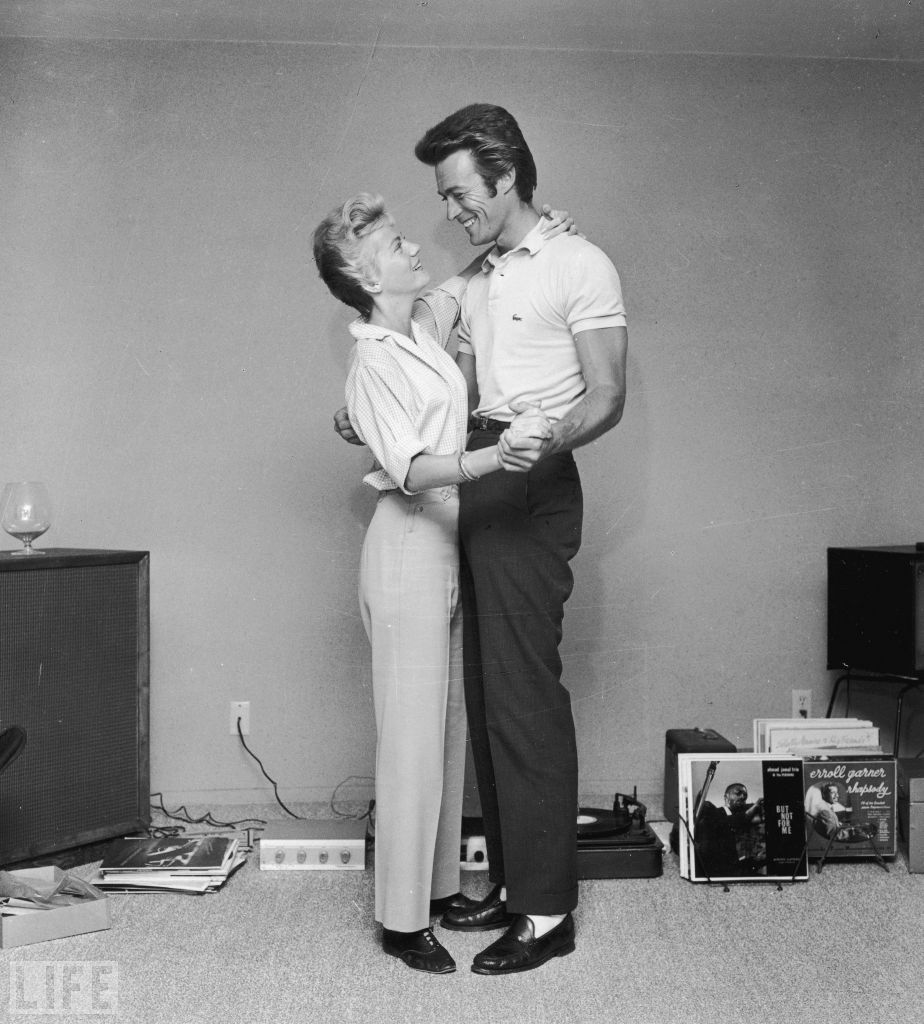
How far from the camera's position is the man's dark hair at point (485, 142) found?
2.28 metres

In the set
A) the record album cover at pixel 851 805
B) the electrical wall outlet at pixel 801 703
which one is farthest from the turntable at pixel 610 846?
the electrical wall outlet at pixel 801 703

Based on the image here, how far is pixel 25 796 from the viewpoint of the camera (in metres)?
2.66

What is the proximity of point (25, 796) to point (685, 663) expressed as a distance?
1.96m

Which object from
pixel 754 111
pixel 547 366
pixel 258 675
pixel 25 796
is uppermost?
pixel 754 111

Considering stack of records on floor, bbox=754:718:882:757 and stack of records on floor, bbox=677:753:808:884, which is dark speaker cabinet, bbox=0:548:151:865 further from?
stack of records on floor, bbox=754:718:882:757

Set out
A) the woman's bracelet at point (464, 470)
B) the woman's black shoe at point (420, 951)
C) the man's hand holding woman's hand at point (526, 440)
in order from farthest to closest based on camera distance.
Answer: the woman's black shoe at point (420, 951)
the woman's bracelet at point (464, 470)
the man's hand holding woman's hand at point (526, 440)

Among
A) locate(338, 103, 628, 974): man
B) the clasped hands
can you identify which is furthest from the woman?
the clasped hands

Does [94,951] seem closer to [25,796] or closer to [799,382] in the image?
[25,796]

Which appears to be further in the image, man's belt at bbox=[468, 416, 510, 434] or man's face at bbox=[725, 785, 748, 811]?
man's face at bbox=[725, 785, 748, 811]

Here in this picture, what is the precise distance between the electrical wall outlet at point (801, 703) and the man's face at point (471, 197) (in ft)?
6.05

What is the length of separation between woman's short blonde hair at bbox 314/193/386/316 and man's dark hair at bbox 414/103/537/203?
22 centimetres

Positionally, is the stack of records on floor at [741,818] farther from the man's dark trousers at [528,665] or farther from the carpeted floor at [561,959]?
the man's dark trousers at [528,665]

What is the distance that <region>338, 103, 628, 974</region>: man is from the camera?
218 centimetres

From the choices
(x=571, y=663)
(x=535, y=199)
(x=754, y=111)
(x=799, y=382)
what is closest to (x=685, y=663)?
(x=571, y=663)
